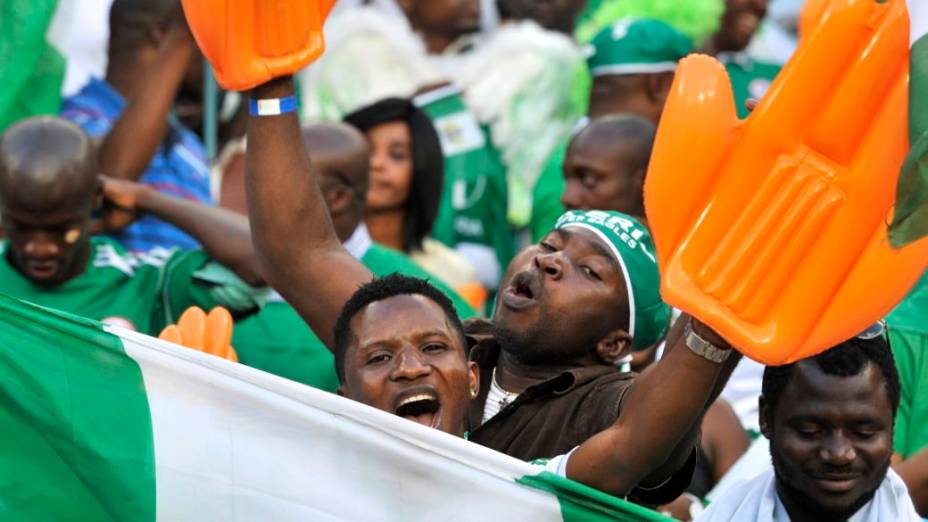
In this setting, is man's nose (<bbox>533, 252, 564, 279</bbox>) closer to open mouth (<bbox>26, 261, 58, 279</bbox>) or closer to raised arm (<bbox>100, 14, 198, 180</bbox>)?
open mouth (<bbox>26, 261, 58, 279</bbox>)

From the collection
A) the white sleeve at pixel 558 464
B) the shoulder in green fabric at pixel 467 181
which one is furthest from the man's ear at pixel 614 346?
the shoulder in green fabric at pixel 467 181

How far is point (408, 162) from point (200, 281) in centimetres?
143

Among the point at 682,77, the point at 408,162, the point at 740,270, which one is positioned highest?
the point at 682,77

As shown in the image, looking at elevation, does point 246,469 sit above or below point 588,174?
above

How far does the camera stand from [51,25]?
6590 mm

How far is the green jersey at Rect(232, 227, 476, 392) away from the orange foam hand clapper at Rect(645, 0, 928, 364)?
7.57 ft

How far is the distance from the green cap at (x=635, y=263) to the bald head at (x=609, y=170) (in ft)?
5.37

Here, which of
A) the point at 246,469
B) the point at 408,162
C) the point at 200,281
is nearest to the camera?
the point at 246,469

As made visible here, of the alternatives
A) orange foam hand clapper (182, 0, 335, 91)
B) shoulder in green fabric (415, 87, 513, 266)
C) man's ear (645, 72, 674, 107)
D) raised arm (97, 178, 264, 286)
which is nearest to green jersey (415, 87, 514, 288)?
shoulder in green fabric (415, 87, 513, 266)

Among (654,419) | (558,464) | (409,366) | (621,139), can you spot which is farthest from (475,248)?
(654,419)

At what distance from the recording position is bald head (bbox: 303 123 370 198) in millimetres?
5781

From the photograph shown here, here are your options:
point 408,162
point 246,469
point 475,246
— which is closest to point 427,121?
point 408,162

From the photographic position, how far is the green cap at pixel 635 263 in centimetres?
403

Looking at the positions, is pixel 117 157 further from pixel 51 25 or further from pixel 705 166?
pixel 705 166
